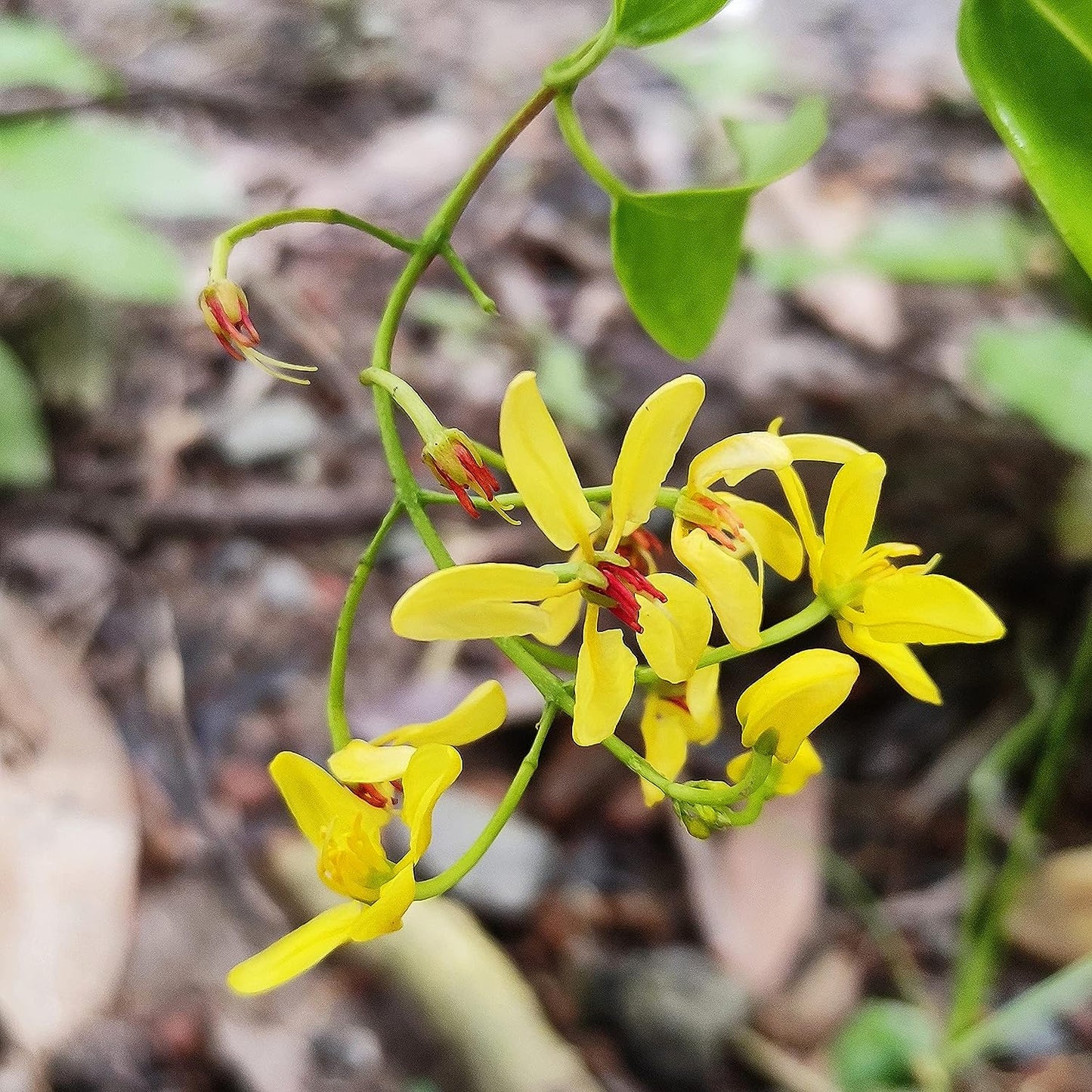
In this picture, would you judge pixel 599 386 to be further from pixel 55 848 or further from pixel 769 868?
pixel 55 848

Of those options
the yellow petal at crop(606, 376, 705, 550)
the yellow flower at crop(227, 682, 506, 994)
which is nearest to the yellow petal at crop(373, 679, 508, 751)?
the yellow flower at crop(227, 682, 506, 994)

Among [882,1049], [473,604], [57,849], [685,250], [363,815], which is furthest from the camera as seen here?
[882,1049]

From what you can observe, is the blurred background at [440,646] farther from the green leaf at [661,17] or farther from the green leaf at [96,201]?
the green leaf at [661,17]

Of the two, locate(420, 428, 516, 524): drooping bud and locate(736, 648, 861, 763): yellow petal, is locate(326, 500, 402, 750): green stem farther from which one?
locate(736, 648, 861, 763): yellow petal

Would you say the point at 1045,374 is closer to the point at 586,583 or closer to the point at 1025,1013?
the point at 1025,1013

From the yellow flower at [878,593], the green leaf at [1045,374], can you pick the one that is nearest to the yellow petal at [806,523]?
the yellow flower at [878,593]

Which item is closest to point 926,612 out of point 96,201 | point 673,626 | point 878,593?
point 878,593
